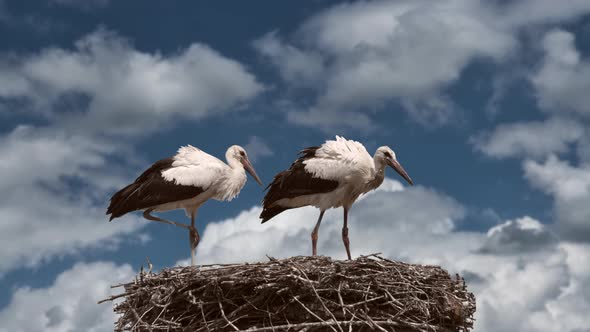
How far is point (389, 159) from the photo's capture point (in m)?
12.0

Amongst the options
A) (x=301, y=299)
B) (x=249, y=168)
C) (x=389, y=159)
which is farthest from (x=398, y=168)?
(x=301, y=299)

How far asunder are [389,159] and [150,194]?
3.75 metres

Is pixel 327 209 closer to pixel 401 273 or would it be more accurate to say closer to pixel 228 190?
pixel 228 190

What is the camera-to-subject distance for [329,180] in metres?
11.6

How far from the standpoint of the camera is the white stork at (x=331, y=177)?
11.6 metres

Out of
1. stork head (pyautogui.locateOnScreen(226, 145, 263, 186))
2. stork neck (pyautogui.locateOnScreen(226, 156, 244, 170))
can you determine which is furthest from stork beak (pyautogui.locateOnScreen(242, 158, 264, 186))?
stork neck (pyautogui.locateOnScreen(226, 156, 244, 170))

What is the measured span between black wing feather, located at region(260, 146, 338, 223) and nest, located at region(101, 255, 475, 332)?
3190 millimetres

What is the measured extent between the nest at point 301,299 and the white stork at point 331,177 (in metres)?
3.14

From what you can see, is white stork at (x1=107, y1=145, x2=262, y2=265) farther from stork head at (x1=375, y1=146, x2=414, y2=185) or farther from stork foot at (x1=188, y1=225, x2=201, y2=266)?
stork head at (x1=375, y1=146, x2=414, y2=185)

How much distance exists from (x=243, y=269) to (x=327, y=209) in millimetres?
3883

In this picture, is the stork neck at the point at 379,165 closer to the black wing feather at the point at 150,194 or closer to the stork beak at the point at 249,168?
the stork beak at the point at 249,168

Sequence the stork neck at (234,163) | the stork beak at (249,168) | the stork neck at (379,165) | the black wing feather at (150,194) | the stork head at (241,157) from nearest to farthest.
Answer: the black wing feather at (150,194) < the stork neck at (379,165) < the stork neck at (234,163) < the stork head at (241,157) < the stork beak at (249,168)

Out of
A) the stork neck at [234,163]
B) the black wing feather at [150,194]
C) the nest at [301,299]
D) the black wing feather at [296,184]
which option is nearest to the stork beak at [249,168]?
the stork neck at [234,163]

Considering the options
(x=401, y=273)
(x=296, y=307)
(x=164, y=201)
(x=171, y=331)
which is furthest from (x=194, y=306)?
(x=164, y=201)
